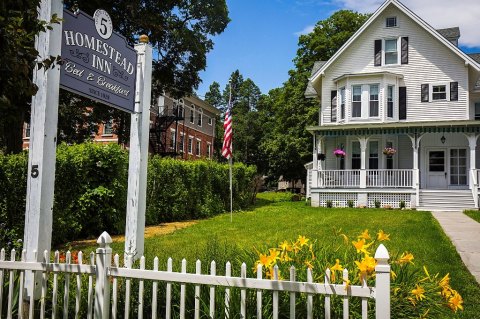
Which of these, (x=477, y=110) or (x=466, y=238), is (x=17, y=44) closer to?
(x=466, y=238)

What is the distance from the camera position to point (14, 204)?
372 inches

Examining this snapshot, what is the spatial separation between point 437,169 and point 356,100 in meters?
5.70

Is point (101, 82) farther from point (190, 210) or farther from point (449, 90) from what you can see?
point (449, 90)

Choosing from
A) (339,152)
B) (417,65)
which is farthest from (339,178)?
(417,65)

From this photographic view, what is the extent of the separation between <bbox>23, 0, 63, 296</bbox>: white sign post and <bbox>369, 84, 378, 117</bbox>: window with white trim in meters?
21.8

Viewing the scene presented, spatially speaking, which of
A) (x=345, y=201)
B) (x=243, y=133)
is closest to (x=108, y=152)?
(x=345, y=201)

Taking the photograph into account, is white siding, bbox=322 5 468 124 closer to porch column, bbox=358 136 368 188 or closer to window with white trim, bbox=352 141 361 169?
window with white trim, bbox=352 141 361 169

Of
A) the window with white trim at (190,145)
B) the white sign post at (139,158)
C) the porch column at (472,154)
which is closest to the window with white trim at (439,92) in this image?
the porch column at (472,154)

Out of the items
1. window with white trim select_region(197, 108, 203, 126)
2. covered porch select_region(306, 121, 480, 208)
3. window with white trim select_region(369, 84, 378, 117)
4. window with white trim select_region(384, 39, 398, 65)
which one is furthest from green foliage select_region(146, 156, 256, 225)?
window with white trim select_region(197, 108, 203, 126)

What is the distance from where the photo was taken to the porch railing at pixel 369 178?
2256cm

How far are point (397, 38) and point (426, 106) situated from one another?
4165 millimetres

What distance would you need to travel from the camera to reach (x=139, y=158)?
567cm

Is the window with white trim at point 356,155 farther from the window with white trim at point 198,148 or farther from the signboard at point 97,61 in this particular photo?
the window with white trim at point 198,148

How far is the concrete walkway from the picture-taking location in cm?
814
